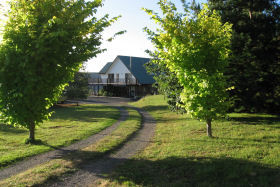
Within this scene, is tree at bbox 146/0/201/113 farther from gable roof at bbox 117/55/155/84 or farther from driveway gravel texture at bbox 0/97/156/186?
gable roof at bbox 117/55/155/84

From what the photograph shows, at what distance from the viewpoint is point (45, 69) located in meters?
8.12

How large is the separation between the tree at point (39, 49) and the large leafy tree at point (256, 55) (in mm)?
8909

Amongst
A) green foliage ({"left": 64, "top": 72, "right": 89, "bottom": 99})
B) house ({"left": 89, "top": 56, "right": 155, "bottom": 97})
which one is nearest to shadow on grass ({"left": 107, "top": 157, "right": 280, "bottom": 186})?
green foliage ({"left": 64, "top": 72, "right": 89, "bottom": 99})

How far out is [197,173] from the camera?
20.1ft

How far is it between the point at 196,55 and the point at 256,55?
23.0 feet

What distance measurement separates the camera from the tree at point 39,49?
771 centimetres

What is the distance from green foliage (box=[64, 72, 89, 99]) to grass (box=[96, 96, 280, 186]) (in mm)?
21048

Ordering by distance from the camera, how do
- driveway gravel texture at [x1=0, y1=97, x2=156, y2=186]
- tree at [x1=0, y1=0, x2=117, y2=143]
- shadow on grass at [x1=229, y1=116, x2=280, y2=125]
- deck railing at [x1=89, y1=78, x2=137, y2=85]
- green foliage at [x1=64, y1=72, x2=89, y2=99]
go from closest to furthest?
driveway gravel texture at [x1=0, y1=97, x2=156, y2=186] → tree at [x1=0, y1=0, x2=117, y2=143] → shadow on grass at [x1=229, y1=116, x2=280, y2=125] → green foliage at [x1=64, y1=72, x2=89, y2=99] → deck railing at [x1=89, y1=78, x2=137, y2=85]

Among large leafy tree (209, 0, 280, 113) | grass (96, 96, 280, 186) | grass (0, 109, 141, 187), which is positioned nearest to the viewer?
grass (96, 96, 280, 186)

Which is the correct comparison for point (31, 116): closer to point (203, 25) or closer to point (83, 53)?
point (83, 53)

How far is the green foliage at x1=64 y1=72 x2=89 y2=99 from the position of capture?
2931 cm

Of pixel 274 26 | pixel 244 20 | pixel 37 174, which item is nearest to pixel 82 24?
pixel 37 174

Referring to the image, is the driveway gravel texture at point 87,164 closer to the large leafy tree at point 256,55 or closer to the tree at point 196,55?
the tree at point 196,55

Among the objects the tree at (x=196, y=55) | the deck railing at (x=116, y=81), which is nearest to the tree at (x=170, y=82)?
the tree at (x=196, y=55)
